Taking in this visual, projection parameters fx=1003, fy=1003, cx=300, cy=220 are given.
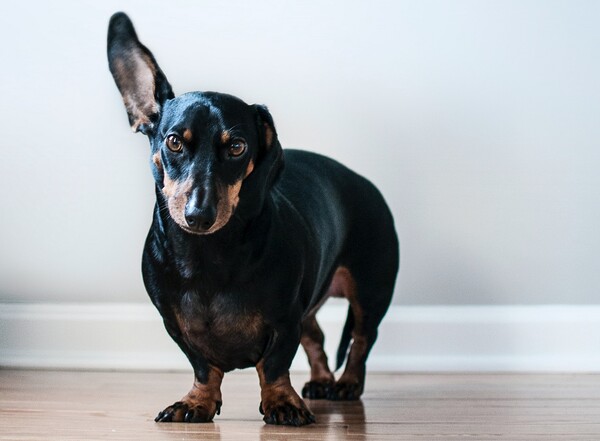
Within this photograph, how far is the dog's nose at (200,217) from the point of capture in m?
1.78

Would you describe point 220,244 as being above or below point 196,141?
below

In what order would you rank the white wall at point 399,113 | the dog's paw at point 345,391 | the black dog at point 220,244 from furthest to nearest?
the white wall at point 399,113 → the dog's paw at point 345,391 → the black dog at point 220,244

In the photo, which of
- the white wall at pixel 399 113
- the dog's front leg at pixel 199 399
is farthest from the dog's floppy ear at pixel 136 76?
the white wall at pixel 399 113

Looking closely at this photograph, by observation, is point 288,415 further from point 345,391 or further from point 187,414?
point 345,391

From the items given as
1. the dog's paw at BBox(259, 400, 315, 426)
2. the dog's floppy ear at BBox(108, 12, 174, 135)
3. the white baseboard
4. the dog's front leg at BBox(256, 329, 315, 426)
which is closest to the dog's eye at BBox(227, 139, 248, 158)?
the dog's floppy ear at BBox(108, 12, 174, 135)

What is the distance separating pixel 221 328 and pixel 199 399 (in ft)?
0.56

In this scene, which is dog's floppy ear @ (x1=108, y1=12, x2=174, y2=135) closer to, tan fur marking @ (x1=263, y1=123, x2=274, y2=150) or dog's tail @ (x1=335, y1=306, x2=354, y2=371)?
tan fur marking @ (x1=263, y1=123, x2=274, y2=150)

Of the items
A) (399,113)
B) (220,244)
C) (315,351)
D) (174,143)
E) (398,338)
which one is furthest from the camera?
(398,338)

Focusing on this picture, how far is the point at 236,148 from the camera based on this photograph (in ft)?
6.22

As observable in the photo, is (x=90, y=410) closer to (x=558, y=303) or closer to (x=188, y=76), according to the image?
(x=188, y=76)

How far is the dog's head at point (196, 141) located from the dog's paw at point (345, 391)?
0.66m

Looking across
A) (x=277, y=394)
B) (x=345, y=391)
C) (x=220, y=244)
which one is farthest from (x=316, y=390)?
(x=220, y=244)

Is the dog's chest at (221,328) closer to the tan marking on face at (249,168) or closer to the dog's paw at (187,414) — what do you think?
the dog's paw at (187,414)

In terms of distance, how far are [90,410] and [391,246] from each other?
2.79ft
